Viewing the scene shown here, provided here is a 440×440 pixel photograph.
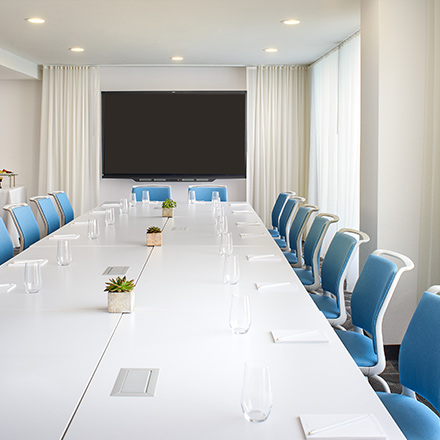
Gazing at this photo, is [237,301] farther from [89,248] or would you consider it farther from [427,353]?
[89,248]

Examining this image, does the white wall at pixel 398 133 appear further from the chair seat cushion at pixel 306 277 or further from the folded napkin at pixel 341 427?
the folded napkin at pixel 341 427

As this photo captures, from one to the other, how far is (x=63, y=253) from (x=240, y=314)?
1.64 metres

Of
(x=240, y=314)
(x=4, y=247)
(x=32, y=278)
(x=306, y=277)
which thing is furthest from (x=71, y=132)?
(x=240, y=314)

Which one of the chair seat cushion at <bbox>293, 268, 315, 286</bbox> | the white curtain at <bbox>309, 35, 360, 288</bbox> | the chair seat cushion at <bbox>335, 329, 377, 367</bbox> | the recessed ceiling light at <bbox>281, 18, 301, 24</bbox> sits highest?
the recessed ceiling light at <bbox>281, 18, 301, 24</bbox>

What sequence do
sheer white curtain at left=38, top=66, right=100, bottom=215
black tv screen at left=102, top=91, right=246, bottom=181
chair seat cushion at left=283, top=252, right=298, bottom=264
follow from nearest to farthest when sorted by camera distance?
chair seat cushion at left=283, top=252, right=298, bottom=264 → sheer white curtain at left=38, top=66, right=100, bottom=215 → black tv screen at left=102, top=91, right=246, bottom=181

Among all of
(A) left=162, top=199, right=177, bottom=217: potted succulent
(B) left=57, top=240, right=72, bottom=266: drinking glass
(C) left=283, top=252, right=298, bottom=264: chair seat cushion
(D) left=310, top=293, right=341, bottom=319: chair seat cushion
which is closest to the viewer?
(B) left=57, top=240, right=72, bottom=266: drinking glass

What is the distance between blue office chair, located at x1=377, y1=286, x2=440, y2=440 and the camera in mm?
2115

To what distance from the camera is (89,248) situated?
416cm

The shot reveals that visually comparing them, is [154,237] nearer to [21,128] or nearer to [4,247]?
[4,247]

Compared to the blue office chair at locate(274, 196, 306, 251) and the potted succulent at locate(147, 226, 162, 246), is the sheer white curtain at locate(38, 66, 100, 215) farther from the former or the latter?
the potted succulent at locate(147, 226, 162, 246)

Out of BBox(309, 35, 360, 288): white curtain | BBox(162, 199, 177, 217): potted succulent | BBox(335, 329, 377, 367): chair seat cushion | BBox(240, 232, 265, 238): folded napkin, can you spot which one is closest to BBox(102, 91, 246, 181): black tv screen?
BBox(309, 35, 360, 288): white curtain

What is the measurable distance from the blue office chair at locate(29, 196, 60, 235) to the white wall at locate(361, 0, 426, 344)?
3.41 meters

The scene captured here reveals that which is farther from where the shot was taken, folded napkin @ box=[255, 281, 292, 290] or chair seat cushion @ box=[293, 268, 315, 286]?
chair seat cushion @ box=[293, 268, 315, 286]

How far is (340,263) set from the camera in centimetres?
365
